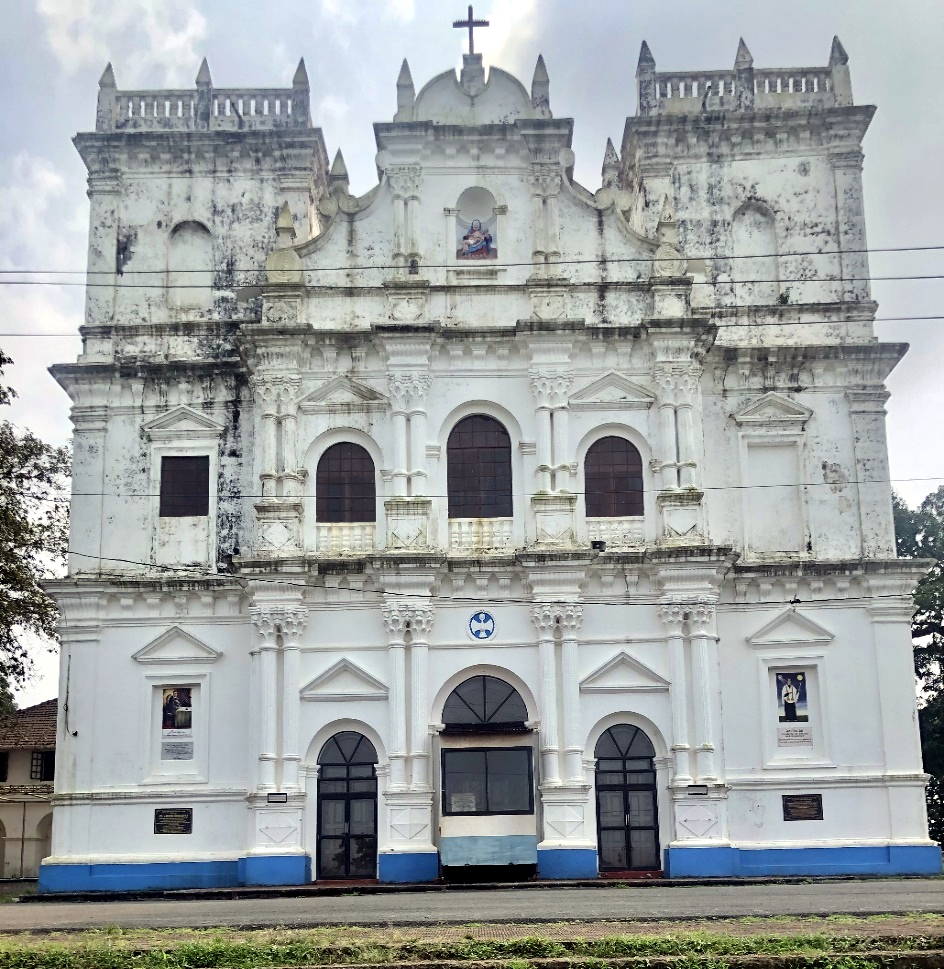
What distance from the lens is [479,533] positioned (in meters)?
28.6

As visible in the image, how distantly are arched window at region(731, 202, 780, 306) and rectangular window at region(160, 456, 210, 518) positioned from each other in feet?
42.1

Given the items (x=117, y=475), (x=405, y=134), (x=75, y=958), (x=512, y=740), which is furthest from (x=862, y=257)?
(x=75, y=958)

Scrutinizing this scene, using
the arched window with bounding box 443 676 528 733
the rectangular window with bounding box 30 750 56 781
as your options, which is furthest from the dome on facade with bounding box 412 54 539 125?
the rectangular window with bounding box 30 750 56 781

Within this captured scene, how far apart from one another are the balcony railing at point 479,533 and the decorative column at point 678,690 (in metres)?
3.62

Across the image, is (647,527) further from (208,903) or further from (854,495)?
(208,903)

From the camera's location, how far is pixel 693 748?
27312 mm

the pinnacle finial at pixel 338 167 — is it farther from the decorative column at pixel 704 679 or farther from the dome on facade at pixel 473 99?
the decorative column at pixel 704 679

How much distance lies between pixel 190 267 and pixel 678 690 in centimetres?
1462

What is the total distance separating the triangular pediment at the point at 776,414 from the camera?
30.0 meters

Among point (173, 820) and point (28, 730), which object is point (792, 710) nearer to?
point (173, 820)

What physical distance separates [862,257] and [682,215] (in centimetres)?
422

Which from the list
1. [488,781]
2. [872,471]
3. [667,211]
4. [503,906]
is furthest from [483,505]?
[503,906]

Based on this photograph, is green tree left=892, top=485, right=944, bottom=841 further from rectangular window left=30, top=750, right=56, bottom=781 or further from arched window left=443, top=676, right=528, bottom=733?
rectangular window left=30, top=750, right=56, bottom=781

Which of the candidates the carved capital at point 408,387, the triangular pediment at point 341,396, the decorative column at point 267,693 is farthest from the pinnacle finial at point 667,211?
the decorative column at point 267,693
